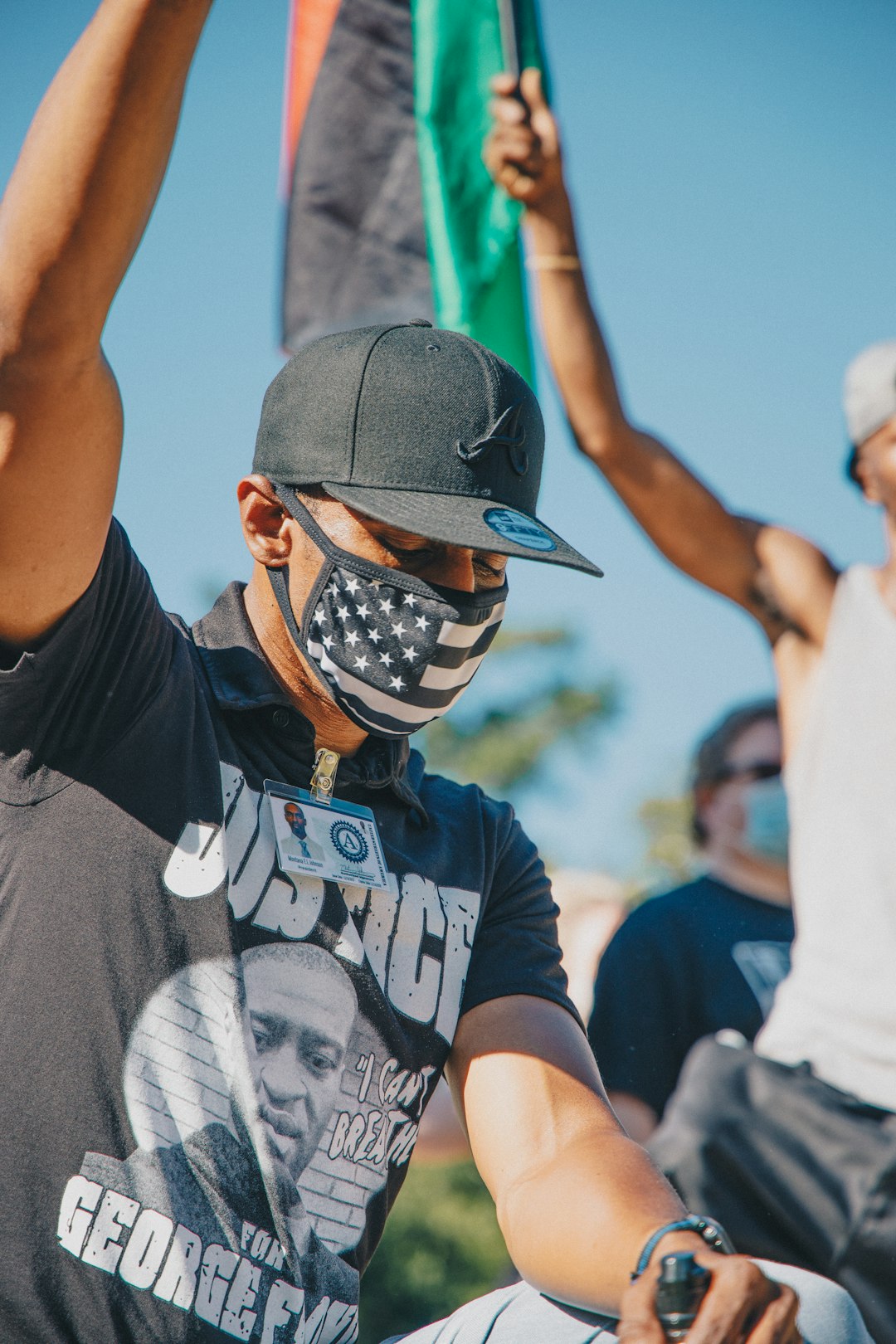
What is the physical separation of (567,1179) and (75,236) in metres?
1.64

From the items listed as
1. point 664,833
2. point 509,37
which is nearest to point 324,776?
point 509,37

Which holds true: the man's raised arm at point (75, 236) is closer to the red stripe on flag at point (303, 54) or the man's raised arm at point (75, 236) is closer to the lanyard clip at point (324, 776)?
the lanyard clip at point (324, 776)

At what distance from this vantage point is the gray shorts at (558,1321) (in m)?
1.95

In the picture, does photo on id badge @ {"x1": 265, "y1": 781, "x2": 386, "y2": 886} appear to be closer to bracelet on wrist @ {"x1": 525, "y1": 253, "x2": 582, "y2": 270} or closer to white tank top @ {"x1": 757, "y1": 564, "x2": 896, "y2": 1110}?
white tank top @ {"x1": 757, "y1": 564, "x2": 896, "y2": 1110}

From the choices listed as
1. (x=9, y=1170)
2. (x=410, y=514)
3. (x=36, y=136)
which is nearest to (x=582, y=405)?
(x=410, y=514)

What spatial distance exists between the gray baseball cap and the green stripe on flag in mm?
2346

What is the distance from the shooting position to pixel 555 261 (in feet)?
13.6

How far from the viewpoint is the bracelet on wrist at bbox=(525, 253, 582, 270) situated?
414 cm

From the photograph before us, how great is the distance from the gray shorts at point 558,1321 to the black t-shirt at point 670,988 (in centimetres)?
166

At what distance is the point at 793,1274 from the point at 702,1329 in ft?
1.06

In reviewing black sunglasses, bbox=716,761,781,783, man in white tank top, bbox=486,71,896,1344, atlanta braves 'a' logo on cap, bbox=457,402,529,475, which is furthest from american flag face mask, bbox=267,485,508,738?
black sunglasses, bbox=716,761,781,783

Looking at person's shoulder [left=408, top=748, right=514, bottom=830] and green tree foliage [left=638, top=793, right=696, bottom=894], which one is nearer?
person's shoulder [left=408, top=748, right=514, bottom=830]

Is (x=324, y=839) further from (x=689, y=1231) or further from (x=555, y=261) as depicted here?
(x=555, y=261)

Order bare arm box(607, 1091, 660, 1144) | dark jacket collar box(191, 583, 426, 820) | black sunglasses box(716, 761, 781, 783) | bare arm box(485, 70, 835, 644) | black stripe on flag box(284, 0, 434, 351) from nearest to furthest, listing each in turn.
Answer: dark jacket collar box(191, 583, 426, 820) < bare arm box(485, 70, 835, 644) < bare arm box(607, 1091, 660, 1144) < black sunglasses box(716, 761, 781, 783) < black stripe on flag box(284, 0, 434, 351)
